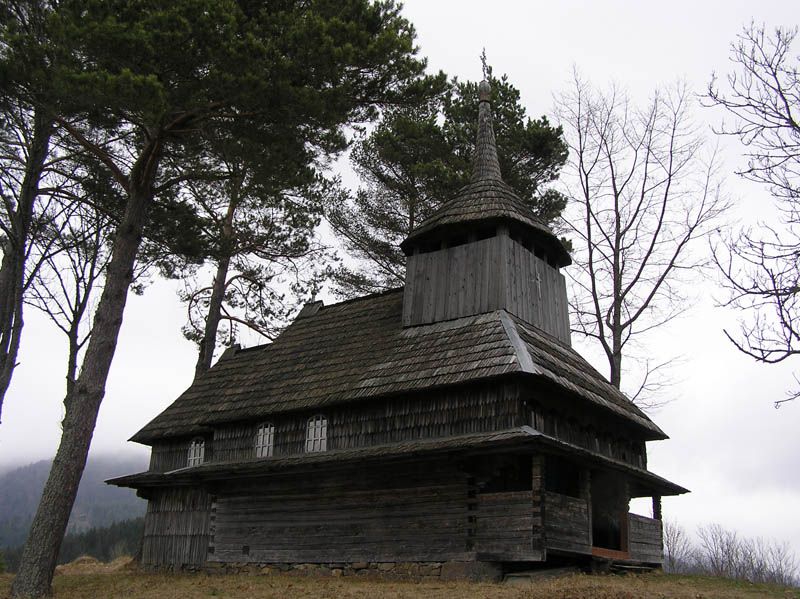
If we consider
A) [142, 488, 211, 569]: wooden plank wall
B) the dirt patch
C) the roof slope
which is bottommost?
the dirt patch

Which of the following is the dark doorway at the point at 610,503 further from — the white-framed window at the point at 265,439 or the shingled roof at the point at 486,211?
the white-framed window at the point at 265,439

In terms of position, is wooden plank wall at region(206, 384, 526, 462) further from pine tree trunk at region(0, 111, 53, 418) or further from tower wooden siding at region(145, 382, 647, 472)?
pine tree trunk at region(0, 111, 53, 418)

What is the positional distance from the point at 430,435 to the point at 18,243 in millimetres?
13189

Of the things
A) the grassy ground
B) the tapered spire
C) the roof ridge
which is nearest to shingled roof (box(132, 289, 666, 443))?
the roof ridge

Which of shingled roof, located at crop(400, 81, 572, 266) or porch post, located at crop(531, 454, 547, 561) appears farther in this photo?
shingled roof, located at crop(400, 81, 572, 266)

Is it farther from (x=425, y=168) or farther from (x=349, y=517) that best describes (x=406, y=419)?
(x=425, y=168)

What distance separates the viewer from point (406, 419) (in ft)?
53.8

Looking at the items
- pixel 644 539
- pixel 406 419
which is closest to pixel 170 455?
pixel 406 419

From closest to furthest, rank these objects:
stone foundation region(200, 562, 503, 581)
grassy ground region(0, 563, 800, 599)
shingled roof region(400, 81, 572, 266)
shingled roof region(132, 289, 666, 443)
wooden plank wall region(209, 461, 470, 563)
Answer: grassy ground region(0, 563, 800, 599), stone foundation region(200, 562, 503, 581), wooden plank wall region(209, 461, 470, 563), shingled roof region(132, 289, 666, 443), shingled roof region(400, 81, 572, 266)

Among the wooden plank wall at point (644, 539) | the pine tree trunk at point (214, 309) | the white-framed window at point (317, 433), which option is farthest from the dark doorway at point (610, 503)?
the pine tree trunk at point (214, 309)

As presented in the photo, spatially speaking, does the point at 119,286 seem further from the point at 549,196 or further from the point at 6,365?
the point at 549,196

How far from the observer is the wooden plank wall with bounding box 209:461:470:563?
15.0 meters

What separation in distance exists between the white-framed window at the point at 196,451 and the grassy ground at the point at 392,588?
10.7ft

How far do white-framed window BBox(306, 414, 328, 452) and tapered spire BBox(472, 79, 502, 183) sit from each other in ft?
26.9
